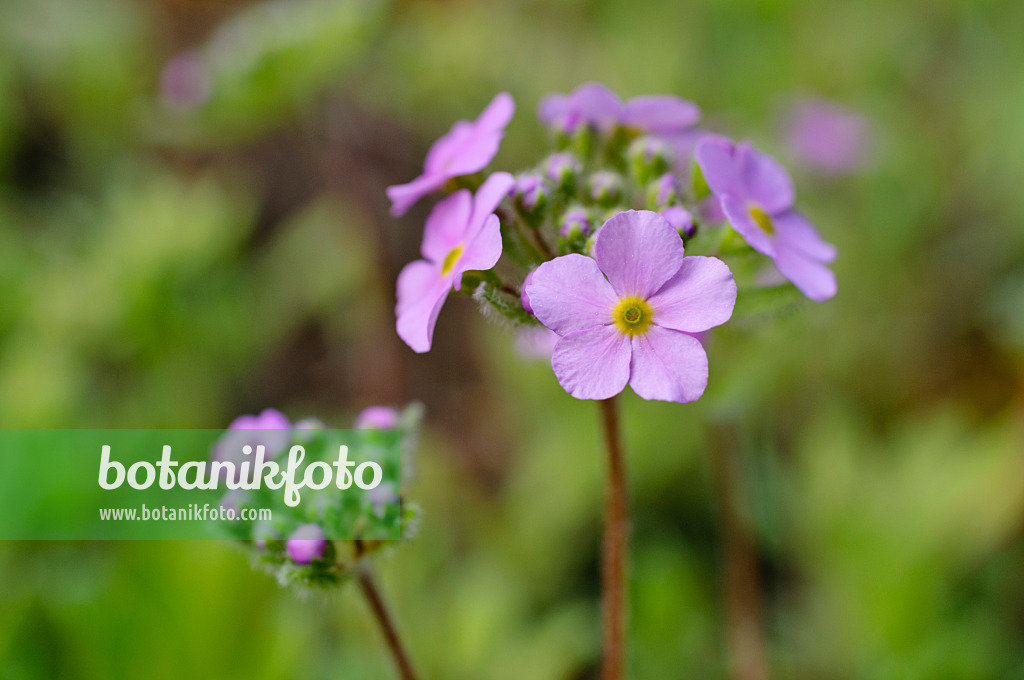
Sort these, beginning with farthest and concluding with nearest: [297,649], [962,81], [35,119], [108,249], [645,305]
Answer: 1. [35,119]
2. [962,81]
3. [108,249]
4. [297,649]
5. [645,305]

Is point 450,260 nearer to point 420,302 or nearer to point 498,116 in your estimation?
point 420,302

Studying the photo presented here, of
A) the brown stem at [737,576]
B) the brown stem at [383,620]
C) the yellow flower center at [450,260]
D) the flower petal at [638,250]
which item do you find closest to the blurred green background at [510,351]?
the brown stem at [737,576]

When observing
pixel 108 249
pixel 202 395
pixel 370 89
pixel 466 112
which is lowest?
pixel 202 395

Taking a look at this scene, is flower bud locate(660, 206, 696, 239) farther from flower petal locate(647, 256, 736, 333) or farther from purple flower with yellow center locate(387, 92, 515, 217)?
purple flower with yellow center locate(387, 92, 515, 217)

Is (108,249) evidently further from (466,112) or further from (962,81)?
(962,81)

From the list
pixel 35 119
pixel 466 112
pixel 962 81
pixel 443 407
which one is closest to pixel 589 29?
pixel 466 112

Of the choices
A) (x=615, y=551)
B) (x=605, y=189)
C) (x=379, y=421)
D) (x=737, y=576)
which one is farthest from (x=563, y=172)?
(x=737, y=576)
